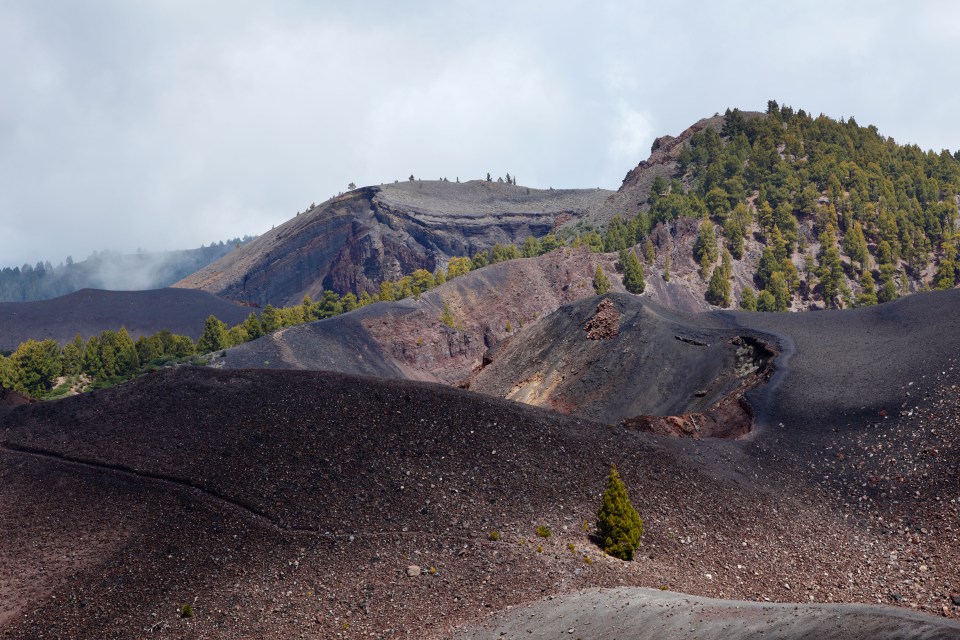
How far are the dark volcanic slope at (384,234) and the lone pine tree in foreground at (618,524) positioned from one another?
12758cm

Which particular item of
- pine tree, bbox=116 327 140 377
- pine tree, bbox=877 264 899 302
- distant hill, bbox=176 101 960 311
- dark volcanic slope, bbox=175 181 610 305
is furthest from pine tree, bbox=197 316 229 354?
pine tree, bbox=877 264 899 302

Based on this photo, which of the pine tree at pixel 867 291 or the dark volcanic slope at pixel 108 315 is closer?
the pine tree at pixel 867 291

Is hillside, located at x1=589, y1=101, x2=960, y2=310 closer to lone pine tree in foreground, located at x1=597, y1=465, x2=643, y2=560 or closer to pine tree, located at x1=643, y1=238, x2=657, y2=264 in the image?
pine tree, located at x1=643, y1=238, x2=657, y2=264

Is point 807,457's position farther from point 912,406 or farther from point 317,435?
point 317,435

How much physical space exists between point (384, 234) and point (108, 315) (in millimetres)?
51116

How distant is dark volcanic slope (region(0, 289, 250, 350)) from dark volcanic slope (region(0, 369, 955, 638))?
89.9 meters

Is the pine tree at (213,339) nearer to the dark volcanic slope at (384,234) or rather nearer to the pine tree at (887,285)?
the dark volcanic slope at (384,234)

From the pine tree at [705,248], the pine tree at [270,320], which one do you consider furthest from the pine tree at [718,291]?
the pine tree at [270,320]

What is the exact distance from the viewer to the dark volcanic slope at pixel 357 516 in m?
23.4

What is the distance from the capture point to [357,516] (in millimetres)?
26547

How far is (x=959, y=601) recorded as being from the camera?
76.1 ft

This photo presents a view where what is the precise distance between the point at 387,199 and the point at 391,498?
142 meters

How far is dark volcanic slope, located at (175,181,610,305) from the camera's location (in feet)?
511

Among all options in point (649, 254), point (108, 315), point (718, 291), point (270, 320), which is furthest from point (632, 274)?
point (108, 315)
